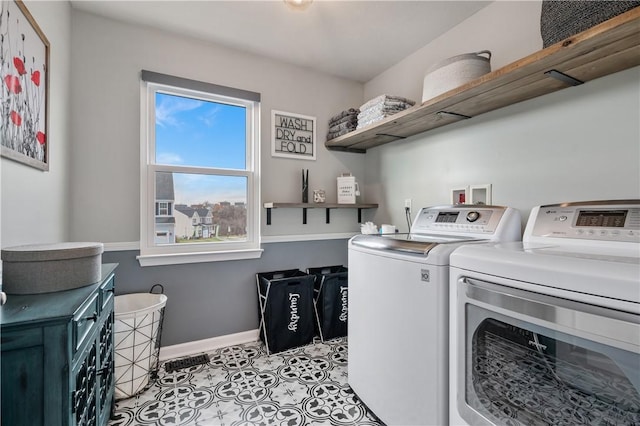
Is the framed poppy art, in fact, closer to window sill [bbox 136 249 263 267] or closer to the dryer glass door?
window sill [bbox 136 249 263 267]

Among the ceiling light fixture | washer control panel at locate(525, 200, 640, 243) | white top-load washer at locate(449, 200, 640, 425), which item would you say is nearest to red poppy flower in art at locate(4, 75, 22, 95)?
the ceiling light fixture

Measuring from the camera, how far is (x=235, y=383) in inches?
76.7

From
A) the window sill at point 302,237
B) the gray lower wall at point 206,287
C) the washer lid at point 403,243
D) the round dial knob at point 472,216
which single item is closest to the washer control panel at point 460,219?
the round dial knob at point 472,216

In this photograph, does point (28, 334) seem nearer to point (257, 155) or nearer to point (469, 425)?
point (469, 425)

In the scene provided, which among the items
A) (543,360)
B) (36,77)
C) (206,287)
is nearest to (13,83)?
(36,77)

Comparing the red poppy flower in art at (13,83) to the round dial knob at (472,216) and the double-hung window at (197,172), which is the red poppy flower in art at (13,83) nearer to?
the double-hung window at (197,172)

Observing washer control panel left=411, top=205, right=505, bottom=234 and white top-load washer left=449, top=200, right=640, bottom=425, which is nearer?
white top-load washer left=449, top=200, right=640, bottom=425

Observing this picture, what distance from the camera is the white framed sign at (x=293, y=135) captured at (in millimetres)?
2720

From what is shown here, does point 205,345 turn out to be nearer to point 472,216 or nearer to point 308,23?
point 472,216

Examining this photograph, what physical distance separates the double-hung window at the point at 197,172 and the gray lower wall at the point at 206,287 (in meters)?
0.09

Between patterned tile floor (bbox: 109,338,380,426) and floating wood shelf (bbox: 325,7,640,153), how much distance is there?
1.86 metres

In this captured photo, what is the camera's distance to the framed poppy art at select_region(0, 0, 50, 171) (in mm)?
1189

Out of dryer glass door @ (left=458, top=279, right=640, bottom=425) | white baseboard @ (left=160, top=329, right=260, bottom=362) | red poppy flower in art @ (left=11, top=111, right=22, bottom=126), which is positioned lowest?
white baseboard @ (left=160, top=329, right=260, bottom=362)

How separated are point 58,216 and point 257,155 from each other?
144 centimetres
